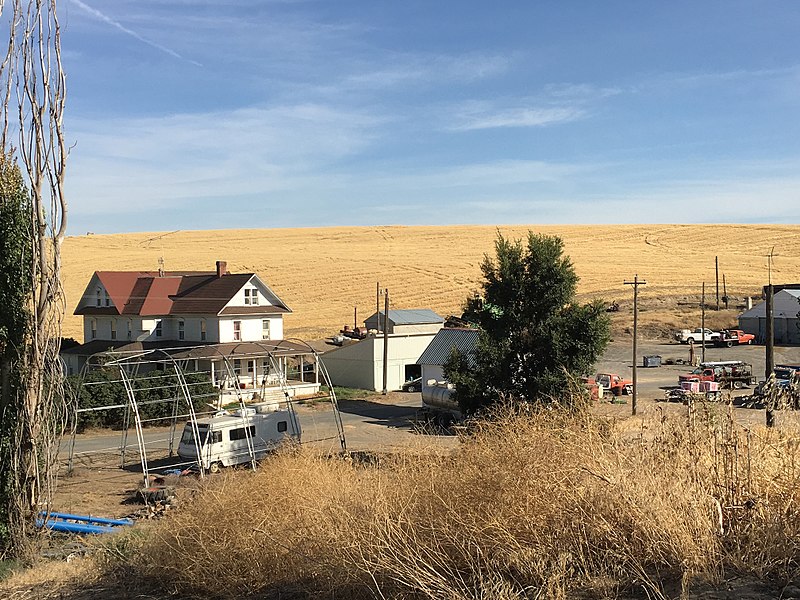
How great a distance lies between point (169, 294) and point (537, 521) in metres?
44.0

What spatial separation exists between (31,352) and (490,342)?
17.4 metres

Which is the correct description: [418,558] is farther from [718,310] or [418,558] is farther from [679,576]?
[718,310]

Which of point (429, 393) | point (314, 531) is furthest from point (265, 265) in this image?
point (314, 531)

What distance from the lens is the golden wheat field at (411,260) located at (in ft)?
267

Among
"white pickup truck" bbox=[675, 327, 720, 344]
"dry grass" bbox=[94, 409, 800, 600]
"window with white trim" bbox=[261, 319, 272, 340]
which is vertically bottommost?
"white pickup truck" bbox=[675, 327, 720, 344]

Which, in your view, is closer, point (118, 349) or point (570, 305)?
point (570, 305)

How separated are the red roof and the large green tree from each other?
21.0 m

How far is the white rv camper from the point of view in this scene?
A: 84.4 feet

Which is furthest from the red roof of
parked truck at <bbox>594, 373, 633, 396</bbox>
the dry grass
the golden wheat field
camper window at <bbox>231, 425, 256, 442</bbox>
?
the dry grass

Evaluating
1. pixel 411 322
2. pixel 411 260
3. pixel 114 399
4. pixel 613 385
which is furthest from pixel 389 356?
pixel 411 260

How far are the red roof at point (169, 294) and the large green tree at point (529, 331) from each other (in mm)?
20983

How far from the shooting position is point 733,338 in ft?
211

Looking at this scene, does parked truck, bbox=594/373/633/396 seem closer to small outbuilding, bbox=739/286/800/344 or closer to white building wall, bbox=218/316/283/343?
white building wall, bbox=218/316/283/343

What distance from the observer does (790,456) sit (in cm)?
738
